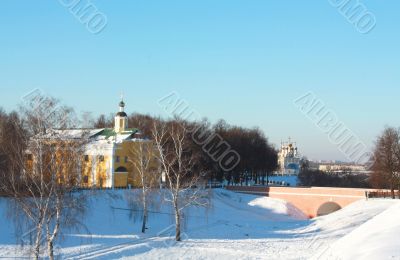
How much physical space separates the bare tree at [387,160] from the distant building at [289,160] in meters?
78.6

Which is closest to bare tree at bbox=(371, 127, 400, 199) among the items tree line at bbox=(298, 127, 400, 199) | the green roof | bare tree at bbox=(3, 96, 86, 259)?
tree line at bbox=(298, 127, 400, 199)

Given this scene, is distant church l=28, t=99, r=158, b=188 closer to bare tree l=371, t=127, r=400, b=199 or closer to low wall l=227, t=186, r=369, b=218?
low wall l=227, t=186, r=369, b=218

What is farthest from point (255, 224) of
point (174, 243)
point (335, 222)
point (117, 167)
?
point (117, 167)

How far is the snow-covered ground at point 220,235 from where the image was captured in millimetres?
19328

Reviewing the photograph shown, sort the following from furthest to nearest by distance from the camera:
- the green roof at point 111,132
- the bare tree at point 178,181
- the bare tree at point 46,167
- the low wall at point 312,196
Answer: the green roof at point 111,132, the low wall at point 312,196, the bare tree at point 178,181, the bare tree at point 46,167

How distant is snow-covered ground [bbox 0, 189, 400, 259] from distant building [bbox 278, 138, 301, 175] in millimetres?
89040

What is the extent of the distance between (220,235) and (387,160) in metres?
21.4

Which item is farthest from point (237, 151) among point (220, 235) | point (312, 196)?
point (220, 235)

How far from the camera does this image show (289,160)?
137500 millimetres

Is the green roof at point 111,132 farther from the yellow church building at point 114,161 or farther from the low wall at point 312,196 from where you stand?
the low wall at point 312,196

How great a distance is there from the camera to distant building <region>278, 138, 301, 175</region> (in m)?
130

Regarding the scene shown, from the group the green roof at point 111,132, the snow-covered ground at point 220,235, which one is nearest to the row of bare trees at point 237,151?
the green roof at point 111,132

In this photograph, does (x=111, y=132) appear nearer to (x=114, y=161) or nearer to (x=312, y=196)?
(x=114, y=161)

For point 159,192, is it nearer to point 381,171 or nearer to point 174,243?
point 174,243
